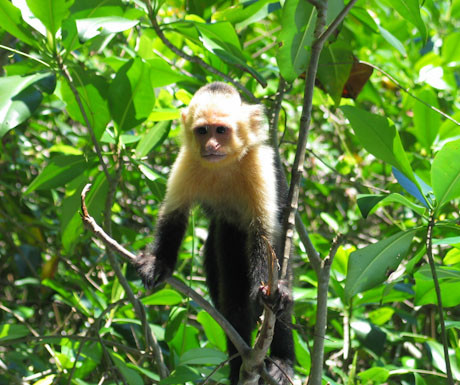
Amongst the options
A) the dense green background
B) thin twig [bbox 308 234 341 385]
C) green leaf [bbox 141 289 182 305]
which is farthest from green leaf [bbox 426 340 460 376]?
green leaf [bbox 141 289 182 305]

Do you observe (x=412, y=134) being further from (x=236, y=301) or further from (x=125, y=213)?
(x=125, y=213)

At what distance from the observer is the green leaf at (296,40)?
195 centimetres

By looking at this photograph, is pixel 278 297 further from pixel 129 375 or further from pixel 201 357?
pixel 129 375

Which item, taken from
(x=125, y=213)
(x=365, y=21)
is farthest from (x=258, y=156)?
(x=125, y=213)

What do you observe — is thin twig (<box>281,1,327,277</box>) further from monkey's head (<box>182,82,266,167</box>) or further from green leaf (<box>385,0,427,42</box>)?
monkey's head (<box>182,82,266,167</box>)

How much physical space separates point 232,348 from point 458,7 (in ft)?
7.30

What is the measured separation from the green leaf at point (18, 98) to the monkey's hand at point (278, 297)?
3.07 feet

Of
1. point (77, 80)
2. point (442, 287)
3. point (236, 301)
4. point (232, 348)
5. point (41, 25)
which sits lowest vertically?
point (232, 348)

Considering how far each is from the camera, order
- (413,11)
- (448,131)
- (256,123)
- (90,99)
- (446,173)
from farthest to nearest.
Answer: (448,131), (256,123), (90,99), (413,11), (446,173)

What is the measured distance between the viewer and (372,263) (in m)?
1.71

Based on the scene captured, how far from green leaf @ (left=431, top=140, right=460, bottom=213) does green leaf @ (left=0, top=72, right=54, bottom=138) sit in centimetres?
128

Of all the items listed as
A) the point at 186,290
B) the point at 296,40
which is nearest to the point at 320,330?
the point at 186,290

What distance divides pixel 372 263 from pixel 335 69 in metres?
0.96

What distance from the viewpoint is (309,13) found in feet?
6.45
